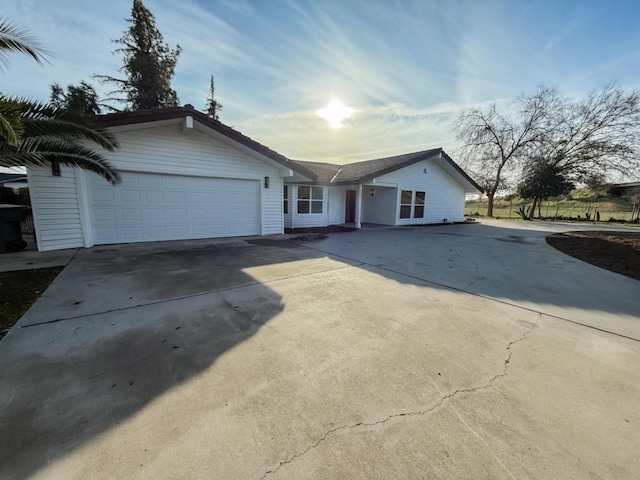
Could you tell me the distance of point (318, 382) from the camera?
7.69ft

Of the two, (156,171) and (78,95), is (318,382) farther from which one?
(78,95)

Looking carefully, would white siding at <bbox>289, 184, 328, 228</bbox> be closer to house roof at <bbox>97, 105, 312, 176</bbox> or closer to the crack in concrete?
house roof at <bbox>97, 105, 312, 176</bbox>

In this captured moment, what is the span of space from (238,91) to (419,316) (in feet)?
34.1

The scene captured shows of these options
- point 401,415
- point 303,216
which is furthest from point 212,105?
point 401,415

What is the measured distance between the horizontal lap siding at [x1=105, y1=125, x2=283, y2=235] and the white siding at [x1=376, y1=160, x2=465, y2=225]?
658 centimetres

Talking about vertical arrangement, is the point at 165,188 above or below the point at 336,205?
above

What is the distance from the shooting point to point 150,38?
19594 millimetres

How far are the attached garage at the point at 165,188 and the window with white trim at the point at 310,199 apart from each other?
2792mm

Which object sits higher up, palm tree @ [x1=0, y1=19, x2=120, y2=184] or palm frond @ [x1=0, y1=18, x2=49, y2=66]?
palm frond @ [x1=0, y1=18, x2=49, y2=66]

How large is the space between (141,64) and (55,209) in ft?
55.8

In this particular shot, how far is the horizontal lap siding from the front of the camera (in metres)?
7.95

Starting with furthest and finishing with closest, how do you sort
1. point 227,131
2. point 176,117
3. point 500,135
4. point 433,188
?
point 500,135
point 433,188
point 227,131
point 176,117

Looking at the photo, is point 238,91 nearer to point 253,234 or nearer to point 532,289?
point 253,234

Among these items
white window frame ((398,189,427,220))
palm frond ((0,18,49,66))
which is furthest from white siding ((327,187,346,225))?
palm frond ((0,18,49,66))
